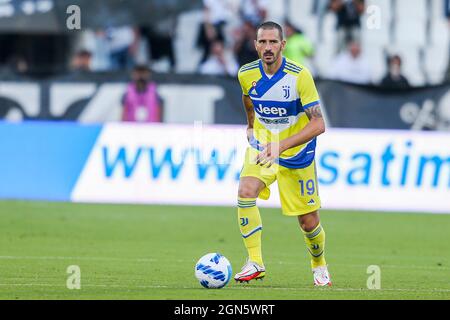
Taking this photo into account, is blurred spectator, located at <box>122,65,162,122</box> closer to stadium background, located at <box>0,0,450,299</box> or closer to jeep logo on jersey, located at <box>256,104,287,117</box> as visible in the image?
stadium background, located at <box>0,0,450,299</box>

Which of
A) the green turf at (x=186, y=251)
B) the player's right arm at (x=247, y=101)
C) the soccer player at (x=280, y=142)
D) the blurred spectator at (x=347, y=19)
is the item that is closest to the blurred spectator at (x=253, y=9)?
the blurred spectator at (x=347, y=19)

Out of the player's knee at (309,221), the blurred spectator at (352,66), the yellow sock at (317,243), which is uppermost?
the blurred spectator at (352,66)

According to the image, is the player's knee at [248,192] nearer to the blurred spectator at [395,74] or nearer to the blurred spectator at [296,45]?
the blurred spectator at [395,74]

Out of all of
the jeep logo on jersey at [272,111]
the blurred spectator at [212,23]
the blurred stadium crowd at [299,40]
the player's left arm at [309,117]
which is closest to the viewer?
the player's left arm at [309,117]

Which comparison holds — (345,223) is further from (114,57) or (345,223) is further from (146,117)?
(114,57)

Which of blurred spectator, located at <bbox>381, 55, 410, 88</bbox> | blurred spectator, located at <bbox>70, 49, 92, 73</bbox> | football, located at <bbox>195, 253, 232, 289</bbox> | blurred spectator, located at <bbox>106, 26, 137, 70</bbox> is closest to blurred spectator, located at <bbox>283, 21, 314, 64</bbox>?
blurred spectator, located at <bbox>381, 55, 410, 88</bbox>

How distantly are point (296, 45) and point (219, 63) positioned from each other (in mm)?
1502

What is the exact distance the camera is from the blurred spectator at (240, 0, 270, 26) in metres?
21.8

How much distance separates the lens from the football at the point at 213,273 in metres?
10.1

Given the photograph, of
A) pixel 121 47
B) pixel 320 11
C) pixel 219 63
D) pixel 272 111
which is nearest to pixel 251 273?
pixel 272 111

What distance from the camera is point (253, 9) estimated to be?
21984 millimetres

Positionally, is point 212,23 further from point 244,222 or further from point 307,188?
point 244,222

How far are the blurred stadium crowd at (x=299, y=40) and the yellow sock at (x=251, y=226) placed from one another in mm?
10828

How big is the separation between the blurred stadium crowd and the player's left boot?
35.0ft
